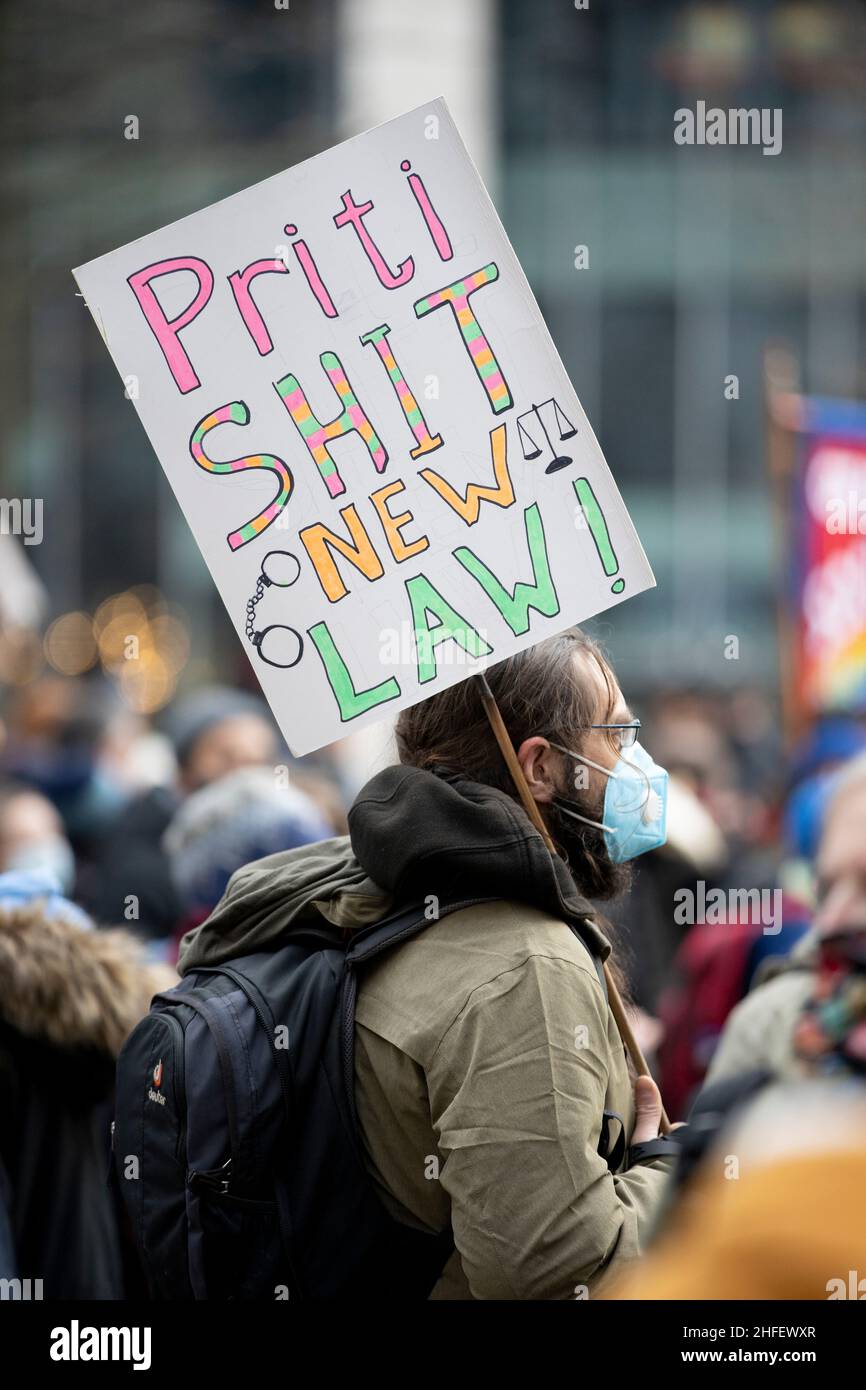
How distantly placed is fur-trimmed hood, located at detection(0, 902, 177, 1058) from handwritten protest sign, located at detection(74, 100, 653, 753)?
79cm

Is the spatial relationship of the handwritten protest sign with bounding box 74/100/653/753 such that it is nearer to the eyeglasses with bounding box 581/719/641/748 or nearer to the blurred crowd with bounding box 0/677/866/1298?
the eyeglasses with bounding box 581/719/641/748

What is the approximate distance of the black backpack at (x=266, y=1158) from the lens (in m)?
1.91

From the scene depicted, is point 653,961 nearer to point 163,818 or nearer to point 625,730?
point 163,818

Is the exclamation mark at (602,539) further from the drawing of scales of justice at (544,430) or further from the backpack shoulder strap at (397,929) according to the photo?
the backpack shoulder strap at (397,929)

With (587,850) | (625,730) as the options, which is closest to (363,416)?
(625,730)

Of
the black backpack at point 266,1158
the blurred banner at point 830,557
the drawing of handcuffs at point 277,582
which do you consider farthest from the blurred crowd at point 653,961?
the drawing of handcuffs at point 277,582

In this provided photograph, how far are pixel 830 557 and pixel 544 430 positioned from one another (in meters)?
3.33

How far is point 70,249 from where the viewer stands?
24.3 meters

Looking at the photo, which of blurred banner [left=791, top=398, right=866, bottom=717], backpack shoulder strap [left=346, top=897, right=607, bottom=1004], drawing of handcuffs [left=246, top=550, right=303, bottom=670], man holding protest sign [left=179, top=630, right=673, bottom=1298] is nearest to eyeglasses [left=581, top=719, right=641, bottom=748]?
man holding protest sign [left=179, top=630, right=673, bottom=1298]

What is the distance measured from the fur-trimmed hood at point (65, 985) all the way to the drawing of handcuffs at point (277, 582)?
0.82 meters

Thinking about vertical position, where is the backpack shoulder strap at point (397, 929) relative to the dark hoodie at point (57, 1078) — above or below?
above

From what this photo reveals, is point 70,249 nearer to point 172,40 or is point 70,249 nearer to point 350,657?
point 172,40

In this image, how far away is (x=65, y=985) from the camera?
8.75ft
